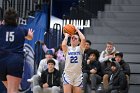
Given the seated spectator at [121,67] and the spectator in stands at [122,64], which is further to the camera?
the spectator in stands at [122,64]

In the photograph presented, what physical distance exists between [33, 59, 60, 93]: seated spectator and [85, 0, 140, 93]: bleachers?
215 cm

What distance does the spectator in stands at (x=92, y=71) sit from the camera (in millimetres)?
10301

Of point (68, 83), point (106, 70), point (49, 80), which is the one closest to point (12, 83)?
point (68, 83)

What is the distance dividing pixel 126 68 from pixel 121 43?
82.1 inches

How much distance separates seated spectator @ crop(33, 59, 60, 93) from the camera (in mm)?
10487

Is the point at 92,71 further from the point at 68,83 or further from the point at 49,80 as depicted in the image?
the point at 68,83

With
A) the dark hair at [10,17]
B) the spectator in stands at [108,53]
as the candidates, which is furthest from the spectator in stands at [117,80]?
the dark hair at [10,17]

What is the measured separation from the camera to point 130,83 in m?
11.0

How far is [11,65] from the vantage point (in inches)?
242

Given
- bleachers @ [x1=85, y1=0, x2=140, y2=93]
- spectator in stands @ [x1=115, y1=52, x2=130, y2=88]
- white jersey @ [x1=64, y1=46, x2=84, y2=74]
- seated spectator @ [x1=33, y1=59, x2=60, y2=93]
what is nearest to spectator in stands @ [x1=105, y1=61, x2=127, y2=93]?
spectator in stands @ [x1=115, y1=52, x2=130, y2=88]

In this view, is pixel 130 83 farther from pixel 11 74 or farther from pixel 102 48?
pixel 11 74

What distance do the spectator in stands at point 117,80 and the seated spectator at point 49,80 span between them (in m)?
1.42

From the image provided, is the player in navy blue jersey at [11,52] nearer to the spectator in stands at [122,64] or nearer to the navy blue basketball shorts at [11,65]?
the navy blue basketball shorts at [11,65]

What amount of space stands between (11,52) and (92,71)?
14.8ft
